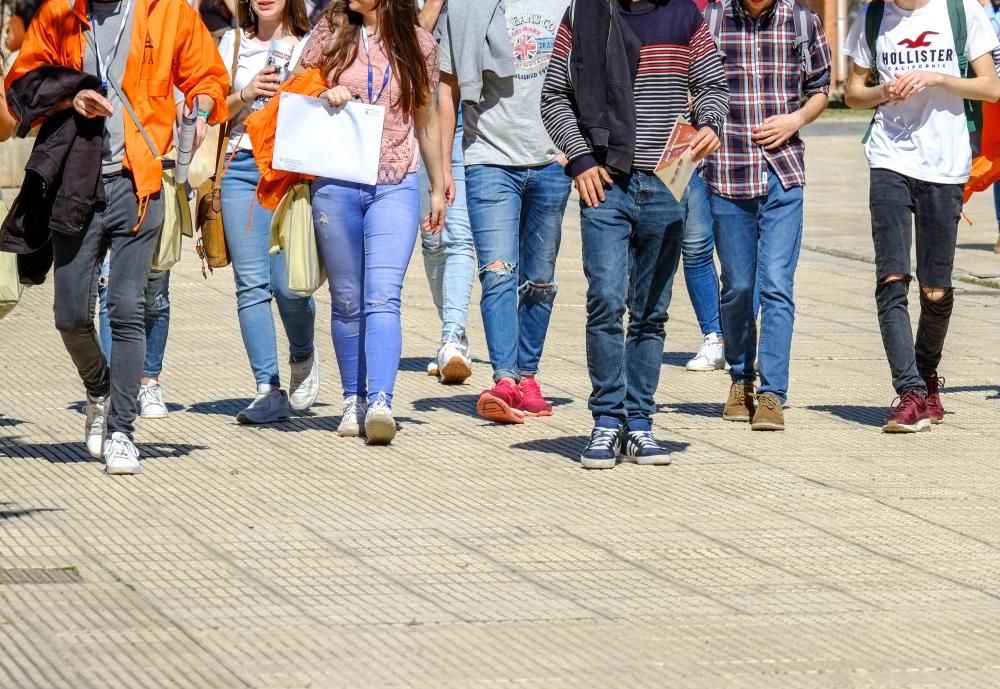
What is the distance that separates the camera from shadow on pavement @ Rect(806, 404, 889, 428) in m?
8.63

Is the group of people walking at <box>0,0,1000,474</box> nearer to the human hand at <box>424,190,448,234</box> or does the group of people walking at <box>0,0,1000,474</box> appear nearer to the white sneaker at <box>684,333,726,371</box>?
the human hand at <box>424,190,448,234</box>

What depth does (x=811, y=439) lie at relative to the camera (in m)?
8.16

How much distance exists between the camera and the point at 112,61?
710 cm

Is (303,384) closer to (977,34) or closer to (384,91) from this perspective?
(384,91)

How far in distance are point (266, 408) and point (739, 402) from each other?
206 cm

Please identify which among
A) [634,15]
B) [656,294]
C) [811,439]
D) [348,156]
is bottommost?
[811,439]

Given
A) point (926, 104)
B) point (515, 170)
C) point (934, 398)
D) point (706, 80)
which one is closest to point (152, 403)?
point (515, 170)

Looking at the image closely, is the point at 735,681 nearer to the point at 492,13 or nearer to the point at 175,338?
the point at 492,13

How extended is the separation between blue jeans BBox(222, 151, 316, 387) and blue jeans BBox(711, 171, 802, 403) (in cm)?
184

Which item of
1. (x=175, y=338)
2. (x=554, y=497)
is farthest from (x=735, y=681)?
(x=175, y=338)

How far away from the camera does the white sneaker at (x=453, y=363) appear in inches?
367

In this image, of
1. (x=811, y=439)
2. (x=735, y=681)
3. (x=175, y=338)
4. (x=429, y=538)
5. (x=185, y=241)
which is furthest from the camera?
(x=185, y=241)

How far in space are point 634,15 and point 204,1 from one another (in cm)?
265

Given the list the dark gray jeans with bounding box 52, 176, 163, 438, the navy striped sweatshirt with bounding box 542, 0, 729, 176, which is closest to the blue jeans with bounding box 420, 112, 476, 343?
the navy striped sweatshirt with bounding box 542, 0, 729, 176
